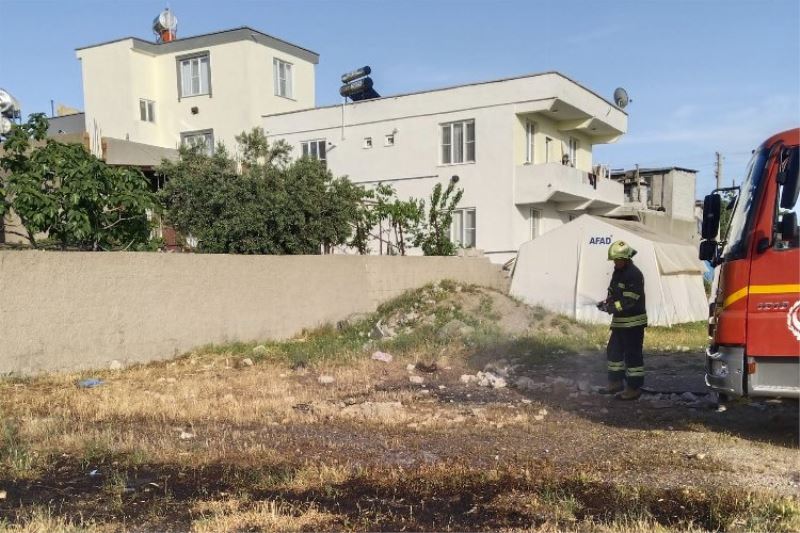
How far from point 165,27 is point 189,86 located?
401cm

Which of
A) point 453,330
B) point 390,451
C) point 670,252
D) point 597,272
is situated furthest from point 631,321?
point 670,252

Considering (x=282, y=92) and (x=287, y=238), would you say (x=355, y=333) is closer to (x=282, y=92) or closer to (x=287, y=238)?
(x=287, y=238)

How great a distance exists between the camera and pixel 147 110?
87.7 feet

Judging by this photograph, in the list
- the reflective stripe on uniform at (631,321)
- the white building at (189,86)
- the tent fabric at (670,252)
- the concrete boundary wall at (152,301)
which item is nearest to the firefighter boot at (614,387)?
the reflective stripe on uniform at (631,321)

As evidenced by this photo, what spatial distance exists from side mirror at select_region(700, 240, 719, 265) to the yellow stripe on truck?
59cm

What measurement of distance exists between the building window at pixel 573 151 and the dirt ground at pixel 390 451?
53.3 feet

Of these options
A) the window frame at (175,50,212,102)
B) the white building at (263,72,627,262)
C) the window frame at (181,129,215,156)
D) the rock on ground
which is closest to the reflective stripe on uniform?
the rock on ground

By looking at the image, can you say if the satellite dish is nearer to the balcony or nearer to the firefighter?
the balcony

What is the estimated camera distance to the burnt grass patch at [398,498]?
147 inches

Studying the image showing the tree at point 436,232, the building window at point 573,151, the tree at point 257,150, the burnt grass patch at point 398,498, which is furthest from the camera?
the building window at point 573,151

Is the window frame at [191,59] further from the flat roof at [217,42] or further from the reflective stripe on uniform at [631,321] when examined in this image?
the reflective stripe on uniform at [631,321]

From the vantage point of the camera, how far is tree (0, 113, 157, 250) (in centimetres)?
950

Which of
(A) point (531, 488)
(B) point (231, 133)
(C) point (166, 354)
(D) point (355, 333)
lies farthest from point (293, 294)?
(B) point (231, 133)

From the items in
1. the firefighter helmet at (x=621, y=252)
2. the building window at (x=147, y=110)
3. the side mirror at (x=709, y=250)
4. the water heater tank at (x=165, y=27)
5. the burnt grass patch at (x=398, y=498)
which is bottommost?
the burnt grass patch at (x=398, y=498)
